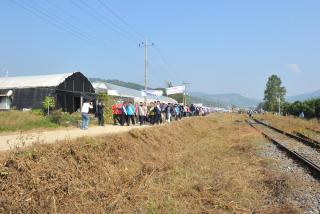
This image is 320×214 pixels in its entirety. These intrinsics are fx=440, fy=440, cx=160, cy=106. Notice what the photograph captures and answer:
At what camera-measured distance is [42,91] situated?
40250mm

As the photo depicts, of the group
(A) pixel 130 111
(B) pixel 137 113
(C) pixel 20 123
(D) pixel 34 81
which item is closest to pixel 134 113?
(A) pixel 130 111

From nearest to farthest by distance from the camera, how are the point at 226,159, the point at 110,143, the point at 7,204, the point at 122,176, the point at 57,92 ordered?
the point at 7,204 → the point at 122,176 → the point at 110,143 → the point at 226,159 → the point at 57,92

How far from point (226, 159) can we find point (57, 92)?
2938 cm

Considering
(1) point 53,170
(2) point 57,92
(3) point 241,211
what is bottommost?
(3) point 241,211

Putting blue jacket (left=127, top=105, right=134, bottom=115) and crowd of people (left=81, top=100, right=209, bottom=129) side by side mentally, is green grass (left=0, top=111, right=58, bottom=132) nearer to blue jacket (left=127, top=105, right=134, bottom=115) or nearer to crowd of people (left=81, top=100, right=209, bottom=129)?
crowd of people (left=81, top=100, right=209, bottom=129)

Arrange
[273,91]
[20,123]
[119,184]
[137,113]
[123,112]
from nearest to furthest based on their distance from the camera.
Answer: [119,184] → [20,123] → [123,112] → [137,113] → [273,91]

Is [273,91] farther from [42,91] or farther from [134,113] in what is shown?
[134,113]

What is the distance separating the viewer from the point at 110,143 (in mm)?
11344

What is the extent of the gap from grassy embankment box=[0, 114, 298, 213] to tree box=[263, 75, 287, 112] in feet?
463

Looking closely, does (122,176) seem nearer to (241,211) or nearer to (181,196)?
(181,196)

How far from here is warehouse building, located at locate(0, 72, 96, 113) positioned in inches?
1591

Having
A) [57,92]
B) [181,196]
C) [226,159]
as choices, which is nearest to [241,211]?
[181,196]

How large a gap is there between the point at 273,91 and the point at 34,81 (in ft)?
387

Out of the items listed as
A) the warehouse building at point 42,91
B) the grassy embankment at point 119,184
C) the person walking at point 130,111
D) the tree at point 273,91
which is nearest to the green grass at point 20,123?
the person walking at point 130,111
